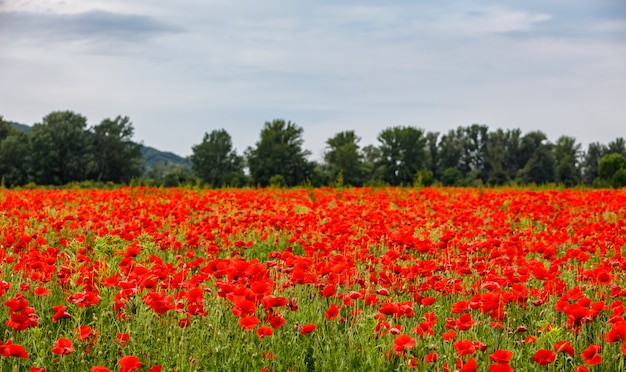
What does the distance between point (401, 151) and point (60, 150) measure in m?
42.9

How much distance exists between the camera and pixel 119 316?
4.25 metres

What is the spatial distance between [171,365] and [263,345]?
2.11 feet

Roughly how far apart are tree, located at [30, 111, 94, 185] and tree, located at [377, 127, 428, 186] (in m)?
37.1

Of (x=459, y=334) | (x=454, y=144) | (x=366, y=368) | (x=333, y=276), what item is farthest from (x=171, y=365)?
(x=454, y=144)

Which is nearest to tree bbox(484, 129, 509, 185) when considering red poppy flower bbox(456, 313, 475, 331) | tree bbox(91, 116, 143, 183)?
tree bbox(91, 116, 143, 183)

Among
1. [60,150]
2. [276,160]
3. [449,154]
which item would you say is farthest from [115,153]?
[449,154]

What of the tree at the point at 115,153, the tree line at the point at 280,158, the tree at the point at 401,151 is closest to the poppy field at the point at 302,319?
the tree line at the point at 280,158

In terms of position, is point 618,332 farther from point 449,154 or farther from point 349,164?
point 449,154

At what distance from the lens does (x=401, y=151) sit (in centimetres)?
8081

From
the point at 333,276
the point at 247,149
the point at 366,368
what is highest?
the point at 247,149

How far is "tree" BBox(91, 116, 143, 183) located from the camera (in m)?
71.9

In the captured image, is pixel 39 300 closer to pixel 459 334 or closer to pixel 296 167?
pixel 459 334

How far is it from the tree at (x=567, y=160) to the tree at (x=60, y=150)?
2533 inches

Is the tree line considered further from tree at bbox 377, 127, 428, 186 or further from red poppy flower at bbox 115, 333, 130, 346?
red poppy flower at bbox 115, 333, 130, 346
